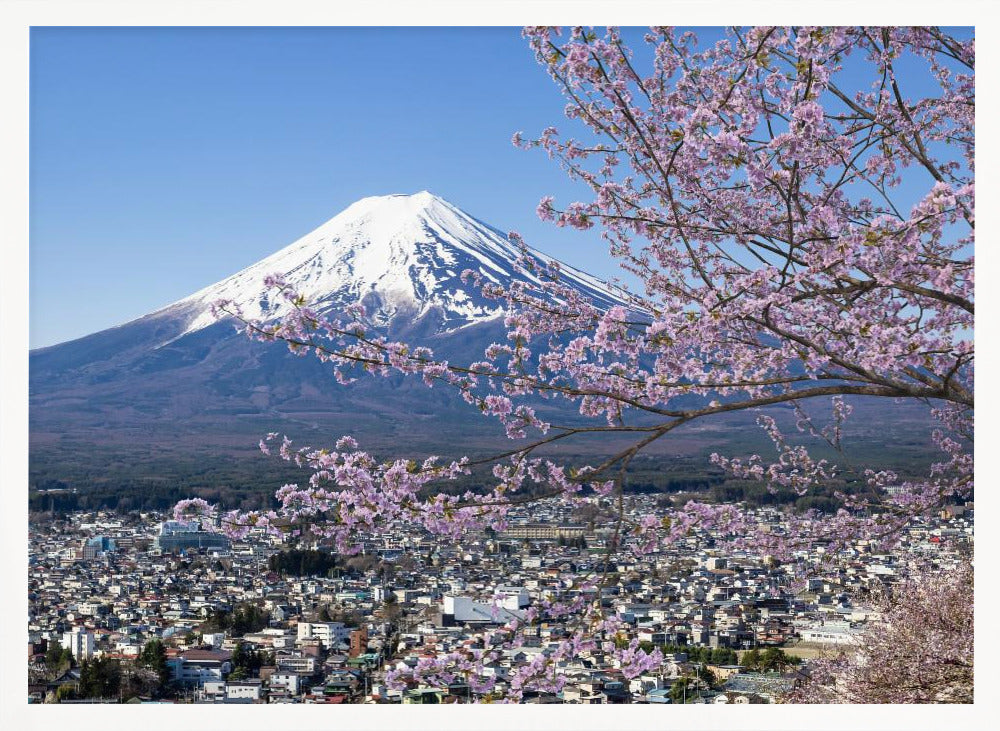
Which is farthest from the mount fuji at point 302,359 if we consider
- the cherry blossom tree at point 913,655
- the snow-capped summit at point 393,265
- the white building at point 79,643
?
the cherry blossom tree at point 913,655

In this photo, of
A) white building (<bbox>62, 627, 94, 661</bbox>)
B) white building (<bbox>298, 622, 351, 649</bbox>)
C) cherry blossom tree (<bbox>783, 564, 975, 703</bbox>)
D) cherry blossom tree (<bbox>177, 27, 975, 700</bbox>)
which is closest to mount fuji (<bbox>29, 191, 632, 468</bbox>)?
white building (<bbox>298, 622, 351, 649</bbox>)

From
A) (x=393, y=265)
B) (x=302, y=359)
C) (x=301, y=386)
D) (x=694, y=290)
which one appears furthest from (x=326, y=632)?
(x=393, y=265)

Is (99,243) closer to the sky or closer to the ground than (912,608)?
closer to the sky

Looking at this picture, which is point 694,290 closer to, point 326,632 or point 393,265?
point 326,632

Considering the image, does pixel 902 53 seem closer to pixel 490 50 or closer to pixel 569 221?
pixel 569 221

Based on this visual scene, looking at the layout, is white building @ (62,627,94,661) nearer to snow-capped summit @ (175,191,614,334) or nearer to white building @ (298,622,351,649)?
white building @ (298,622,351,649)

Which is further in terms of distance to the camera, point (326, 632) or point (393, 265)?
point (393, 265)
